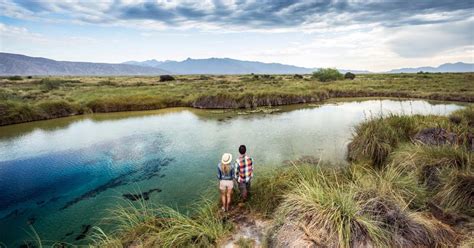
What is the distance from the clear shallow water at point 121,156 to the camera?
869 centimetres

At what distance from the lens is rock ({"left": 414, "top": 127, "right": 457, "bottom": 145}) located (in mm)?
9630

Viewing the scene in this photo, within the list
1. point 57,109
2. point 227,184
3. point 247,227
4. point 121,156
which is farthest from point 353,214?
point 57,109

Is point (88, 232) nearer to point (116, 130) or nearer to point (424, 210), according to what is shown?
point (424, 210)

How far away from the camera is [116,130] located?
65.2 feet

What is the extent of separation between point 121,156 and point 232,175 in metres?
9.40

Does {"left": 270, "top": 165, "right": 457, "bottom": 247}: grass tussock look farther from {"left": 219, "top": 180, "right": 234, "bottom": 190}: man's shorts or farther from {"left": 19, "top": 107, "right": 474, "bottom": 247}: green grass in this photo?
{"left": 219, "top": 180, "right": 234, "bottom": 190}: man's shorts

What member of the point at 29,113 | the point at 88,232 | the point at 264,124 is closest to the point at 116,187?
the point at 88,232

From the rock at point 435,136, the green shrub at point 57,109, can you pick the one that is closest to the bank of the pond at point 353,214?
the rock at point 435,136

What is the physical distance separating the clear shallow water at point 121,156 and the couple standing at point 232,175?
2.29 metres

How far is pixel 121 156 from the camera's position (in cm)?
1387

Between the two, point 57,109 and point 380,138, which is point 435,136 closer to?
point 380,138

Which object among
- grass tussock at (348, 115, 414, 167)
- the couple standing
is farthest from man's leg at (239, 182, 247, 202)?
grass tussock at (348, 115, 414, 167)

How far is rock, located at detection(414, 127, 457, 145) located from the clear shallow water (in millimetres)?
2015

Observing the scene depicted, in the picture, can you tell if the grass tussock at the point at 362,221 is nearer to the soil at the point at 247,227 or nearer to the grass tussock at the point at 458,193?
the grass tussock at the point at 458,193
